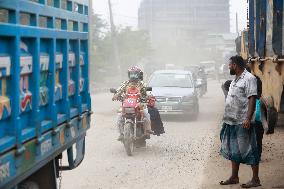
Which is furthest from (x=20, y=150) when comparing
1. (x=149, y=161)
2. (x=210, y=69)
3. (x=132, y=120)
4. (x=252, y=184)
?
(x=210, y=69)

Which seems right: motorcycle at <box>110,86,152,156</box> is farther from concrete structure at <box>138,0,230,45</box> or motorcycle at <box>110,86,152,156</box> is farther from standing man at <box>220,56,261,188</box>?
concrete structure at <box>138,0,230,45</box>

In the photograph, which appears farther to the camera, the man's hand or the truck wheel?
the man's hand

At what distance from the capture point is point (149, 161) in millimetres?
9805

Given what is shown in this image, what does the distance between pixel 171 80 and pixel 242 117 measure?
10.5m

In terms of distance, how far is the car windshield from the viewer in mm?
17625

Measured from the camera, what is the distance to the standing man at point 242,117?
727 centimetres

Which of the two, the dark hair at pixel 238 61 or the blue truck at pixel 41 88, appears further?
the dark hair at pixel 238 61

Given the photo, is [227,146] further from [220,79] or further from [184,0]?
[184,0]

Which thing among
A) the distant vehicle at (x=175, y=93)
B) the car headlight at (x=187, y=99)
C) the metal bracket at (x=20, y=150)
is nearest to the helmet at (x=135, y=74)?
the distant vehicle at (x=175, y=93)

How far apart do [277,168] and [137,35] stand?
143 feet

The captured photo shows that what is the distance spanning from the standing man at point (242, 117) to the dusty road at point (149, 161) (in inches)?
30.1

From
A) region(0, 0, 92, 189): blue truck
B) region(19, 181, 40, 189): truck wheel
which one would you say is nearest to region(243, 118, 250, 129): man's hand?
region(0, 0, 92, 189): blue truck

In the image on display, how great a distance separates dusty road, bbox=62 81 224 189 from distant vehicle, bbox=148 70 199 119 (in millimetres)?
1323

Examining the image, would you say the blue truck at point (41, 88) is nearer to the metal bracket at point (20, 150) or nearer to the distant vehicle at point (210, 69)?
the metal bracket at point (20, 150)
